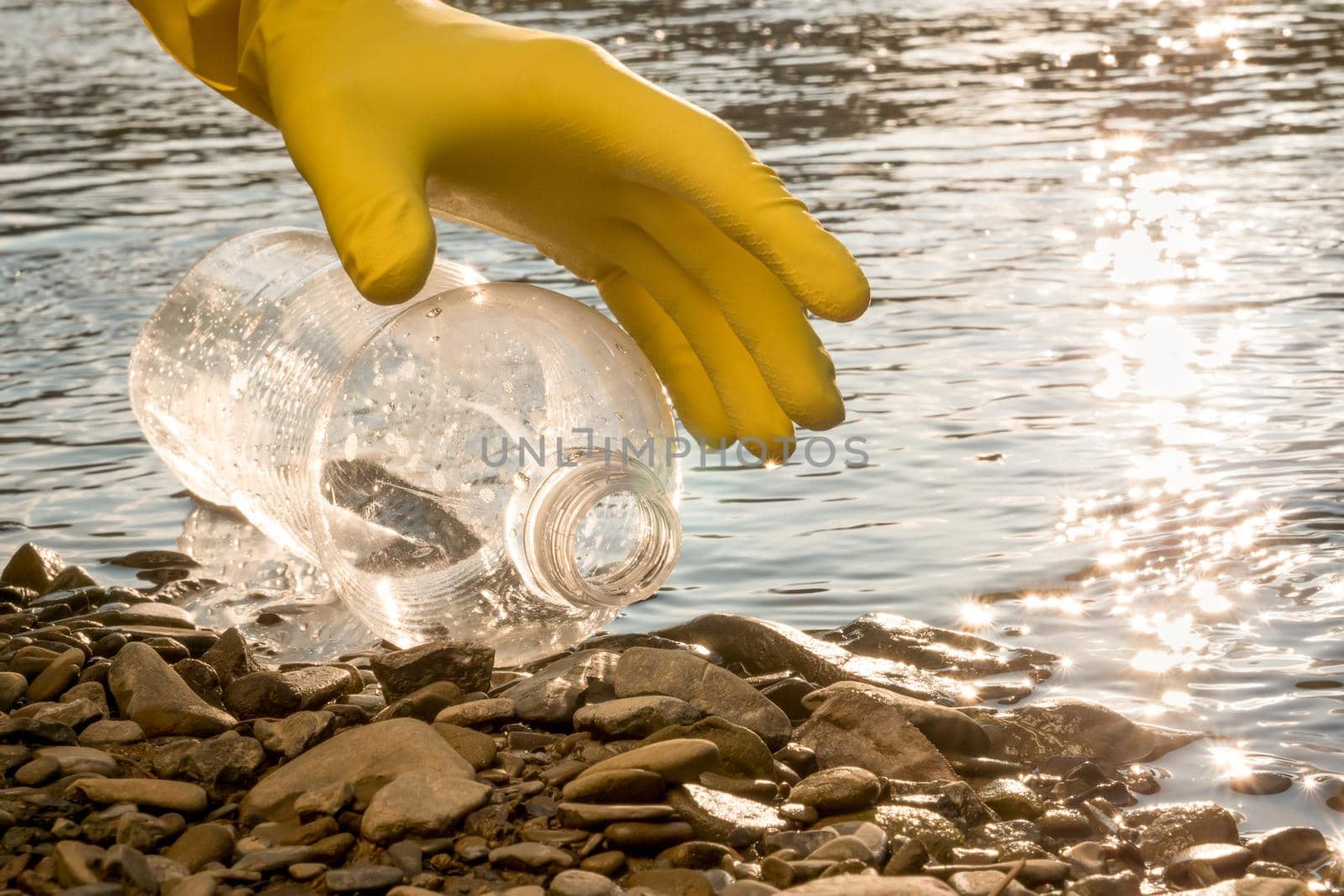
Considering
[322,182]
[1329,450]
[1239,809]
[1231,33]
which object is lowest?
[1239,809]

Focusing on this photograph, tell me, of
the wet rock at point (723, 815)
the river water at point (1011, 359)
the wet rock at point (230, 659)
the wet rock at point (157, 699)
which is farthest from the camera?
the river water at point (1011, 359)

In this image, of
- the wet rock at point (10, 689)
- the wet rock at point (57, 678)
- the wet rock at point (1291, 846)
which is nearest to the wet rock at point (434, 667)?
the wet rock at point (57, 678)

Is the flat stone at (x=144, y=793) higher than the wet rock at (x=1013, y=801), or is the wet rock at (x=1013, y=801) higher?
the flat stone at (x=144, y=793)

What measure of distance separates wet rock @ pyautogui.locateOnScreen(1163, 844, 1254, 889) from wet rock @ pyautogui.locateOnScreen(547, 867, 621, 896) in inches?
39.3

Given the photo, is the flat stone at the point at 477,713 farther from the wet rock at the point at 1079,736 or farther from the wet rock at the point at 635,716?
the wet rock at the point at 1079,736

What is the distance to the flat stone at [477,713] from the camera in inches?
132

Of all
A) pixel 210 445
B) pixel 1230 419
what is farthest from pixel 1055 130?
pixel 210 445

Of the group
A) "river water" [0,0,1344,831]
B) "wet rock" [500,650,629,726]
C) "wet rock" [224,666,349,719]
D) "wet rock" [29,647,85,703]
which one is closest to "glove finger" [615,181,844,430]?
"wet rock" [500,650,629,726]

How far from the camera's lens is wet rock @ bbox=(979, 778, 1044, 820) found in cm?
312

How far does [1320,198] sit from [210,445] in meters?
6.19

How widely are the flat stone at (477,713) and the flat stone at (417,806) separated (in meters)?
0.39

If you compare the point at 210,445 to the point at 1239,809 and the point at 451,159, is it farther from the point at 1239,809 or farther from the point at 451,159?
the point at 1239,809

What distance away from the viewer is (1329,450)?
16.6 feet

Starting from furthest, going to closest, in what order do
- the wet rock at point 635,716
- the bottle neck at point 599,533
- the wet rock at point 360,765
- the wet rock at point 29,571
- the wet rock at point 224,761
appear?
the wet rock at point 29,571, the bottle neck at point 599,533, the wet rock at point 635,716, the wet rock at point 224,761, the wet rock at point 360,765
